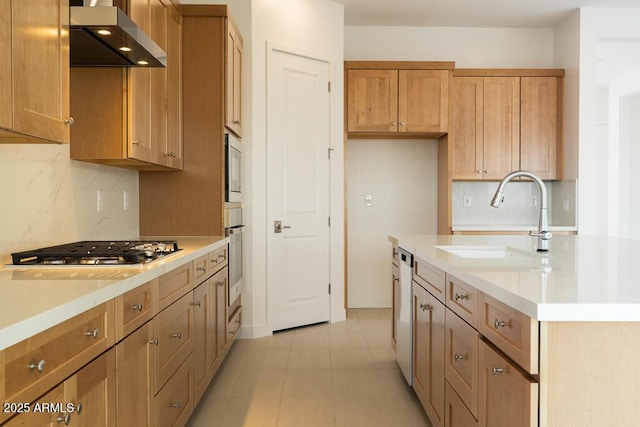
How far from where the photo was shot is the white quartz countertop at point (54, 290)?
1.00m

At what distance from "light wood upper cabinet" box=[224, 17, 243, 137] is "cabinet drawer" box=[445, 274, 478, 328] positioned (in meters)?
2.03

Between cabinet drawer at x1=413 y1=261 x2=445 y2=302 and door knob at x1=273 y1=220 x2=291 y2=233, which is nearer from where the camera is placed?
cabinet drawer at x1=413 y1=261 x2=445 y2=302

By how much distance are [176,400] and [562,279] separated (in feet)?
5.25

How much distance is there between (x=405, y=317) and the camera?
9.28 feet

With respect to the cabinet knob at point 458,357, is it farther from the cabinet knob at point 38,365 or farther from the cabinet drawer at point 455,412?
the cabinet knob at point 38,365

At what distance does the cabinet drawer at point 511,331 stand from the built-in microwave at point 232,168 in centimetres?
219

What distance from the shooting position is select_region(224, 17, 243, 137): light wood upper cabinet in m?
3.40

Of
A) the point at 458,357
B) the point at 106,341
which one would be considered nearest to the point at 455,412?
the point at 458,357

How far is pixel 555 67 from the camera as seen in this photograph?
5184mm

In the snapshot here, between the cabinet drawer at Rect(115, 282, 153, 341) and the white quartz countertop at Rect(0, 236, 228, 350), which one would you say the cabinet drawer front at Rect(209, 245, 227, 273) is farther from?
the cabinet drawer at Rect(115, 282, 153, 341)

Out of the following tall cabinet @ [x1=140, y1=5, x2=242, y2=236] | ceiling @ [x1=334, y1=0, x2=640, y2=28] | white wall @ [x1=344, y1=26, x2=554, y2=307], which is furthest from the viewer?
white wall @ [x1=344, y1=26, x2=554, y2=307]

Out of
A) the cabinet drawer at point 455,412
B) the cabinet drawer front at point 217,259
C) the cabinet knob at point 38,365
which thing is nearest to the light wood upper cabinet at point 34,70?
the cabinet knob at point 38,365

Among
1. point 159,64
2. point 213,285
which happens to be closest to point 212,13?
point 159,64

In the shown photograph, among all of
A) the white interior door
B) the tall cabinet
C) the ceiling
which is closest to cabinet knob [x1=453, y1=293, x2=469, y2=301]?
the tall cabinet
